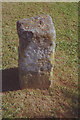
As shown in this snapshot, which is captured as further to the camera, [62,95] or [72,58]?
[72,58]

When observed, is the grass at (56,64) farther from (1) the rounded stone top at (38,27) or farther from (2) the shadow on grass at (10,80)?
(1) the rounded stone top at (38,27)

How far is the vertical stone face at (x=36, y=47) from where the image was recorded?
3.93 meters

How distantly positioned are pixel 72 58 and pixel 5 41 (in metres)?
Result: 2.38

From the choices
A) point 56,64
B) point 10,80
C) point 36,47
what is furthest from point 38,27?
point 56,64

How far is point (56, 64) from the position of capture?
578 cm

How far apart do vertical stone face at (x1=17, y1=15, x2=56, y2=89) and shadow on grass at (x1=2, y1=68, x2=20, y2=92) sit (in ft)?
1.58

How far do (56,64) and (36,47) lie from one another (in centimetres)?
189

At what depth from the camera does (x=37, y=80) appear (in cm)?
452

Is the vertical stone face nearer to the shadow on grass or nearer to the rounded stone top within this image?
the rounded stone top

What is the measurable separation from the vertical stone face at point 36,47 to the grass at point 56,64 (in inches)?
20.6

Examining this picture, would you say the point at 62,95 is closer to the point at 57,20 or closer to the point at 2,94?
the point at 2,94

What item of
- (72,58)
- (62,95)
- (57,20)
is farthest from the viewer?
(57,20)

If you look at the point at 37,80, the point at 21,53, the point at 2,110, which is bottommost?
the point at 2,110

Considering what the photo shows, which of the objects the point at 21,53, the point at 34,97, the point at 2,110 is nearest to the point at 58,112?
the point at 34,97
